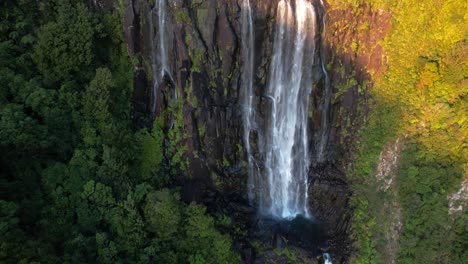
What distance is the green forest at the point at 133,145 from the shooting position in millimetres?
12766

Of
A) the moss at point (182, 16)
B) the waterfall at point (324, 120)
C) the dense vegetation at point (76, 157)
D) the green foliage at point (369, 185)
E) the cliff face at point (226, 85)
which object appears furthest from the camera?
the waterfall at point (324, 120)

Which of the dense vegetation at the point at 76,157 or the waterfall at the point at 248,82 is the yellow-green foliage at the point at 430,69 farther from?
the dense vegetation at the point at 76,157

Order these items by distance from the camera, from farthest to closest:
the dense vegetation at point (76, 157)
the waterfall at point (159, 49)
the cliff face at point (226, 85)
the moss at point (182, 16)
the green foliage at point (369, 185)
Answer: the green foliage at point (369, 185)
the waterfall at point (159, 49)
the cliff face at point (226, 85)
the moss at point (182, 16)
the dense vegetation at point (76, 157)

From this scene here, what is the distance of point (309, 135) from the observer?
16562 millimetres

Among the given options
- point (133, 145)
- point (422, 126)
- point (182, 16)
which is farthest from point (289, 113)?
point (133, 145)

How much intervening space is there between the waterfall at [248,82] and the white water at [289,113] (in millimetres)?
675

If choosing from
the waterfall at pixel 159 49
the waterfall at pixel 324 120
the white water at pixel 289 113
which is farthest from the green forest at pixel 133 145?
the white water at pixel 289 113

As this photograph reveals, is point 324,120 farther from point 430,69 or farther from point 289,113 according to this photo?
point 430,69

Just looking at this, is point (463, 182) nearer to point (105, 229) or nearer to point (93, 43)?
point (105, 229)

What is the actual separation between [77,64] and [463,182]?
15.6 meters

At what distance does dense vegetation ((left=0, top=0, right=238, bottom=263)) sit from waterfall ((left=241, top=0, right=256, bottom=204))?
350 cm

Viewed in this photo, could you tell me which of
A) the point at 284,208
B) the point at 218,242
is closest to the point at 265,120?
the point at 284,208

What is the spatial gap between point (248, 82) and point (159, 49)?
3.93m

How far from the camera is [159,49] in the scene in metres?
15.6
